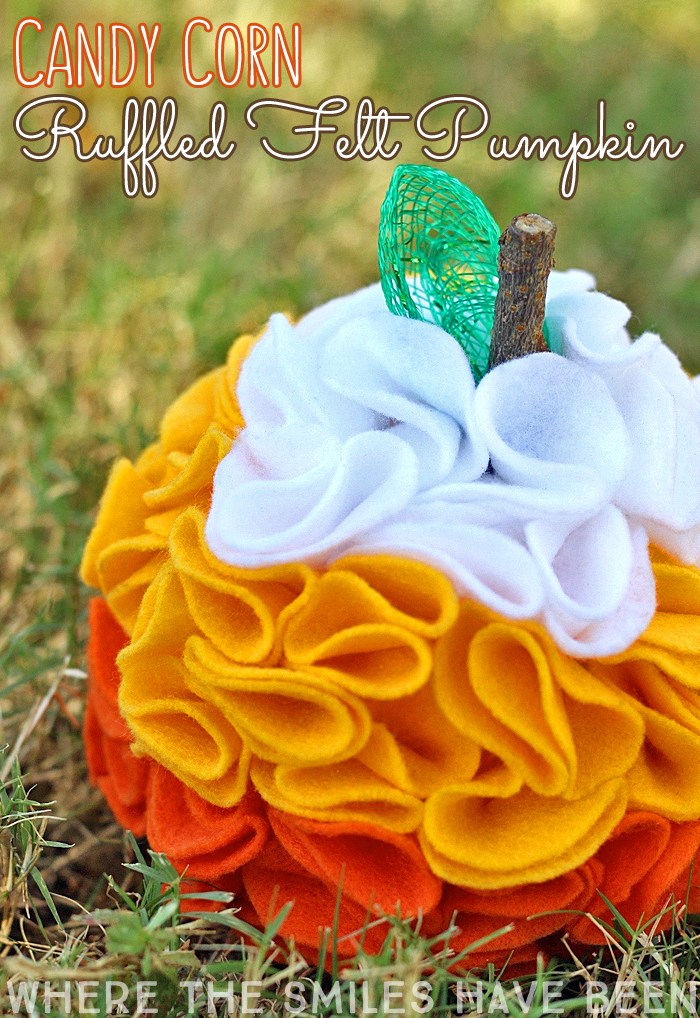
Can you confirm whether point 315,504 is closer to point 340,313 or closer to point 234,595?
point 234,595

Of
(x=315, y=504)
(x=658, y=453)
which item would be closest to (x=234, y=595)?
(x=315, y=504)

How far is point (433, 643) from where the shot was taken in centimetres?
99

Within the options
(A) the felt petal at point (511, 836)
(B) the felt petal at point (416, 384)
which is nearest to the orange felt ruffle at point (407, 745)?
(A) the felt petal at point (511, 836)

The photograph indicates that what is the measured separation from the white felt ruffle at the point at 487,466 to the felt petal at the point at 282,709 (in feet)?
0.33

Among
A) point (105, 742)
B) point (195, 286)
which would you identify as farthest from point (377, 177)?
point (105, 742)

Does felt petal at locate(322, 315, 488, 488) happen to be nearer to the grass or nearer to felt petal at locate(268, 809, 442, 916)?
felt petal at locate(268, 809, 442, 916)

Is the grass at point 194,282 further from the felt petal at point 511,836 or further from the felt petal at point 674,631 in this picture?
the felt petal at point 674,631

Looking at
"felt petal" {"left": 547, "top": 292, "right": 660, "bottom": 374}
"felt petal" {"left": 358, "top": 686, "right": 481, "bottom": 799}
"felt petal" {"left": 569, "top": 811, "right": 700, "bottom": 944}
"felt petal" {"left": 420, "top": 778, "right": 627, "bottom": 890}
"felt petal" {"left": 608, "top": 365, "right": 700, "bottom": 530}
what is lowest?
"felt petal" {"left": 569, "top": 811, "right": 700, "bottom": 944}

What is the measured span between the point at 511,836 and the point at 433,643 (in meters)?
0.18

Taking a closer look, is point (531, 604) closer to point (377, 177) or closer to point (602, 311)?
point (602, 311)

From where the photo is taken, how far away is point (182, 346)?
197 centimetres

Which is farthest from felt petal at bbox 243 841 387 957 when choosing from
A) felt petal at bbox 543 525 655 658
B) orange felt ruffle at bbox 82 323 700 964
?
felt petal at bbox 543 525 655 658

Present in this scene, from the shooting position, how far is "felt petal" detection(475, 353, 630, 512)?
3.37 feet

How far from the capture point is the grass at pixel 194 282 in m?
1.11
